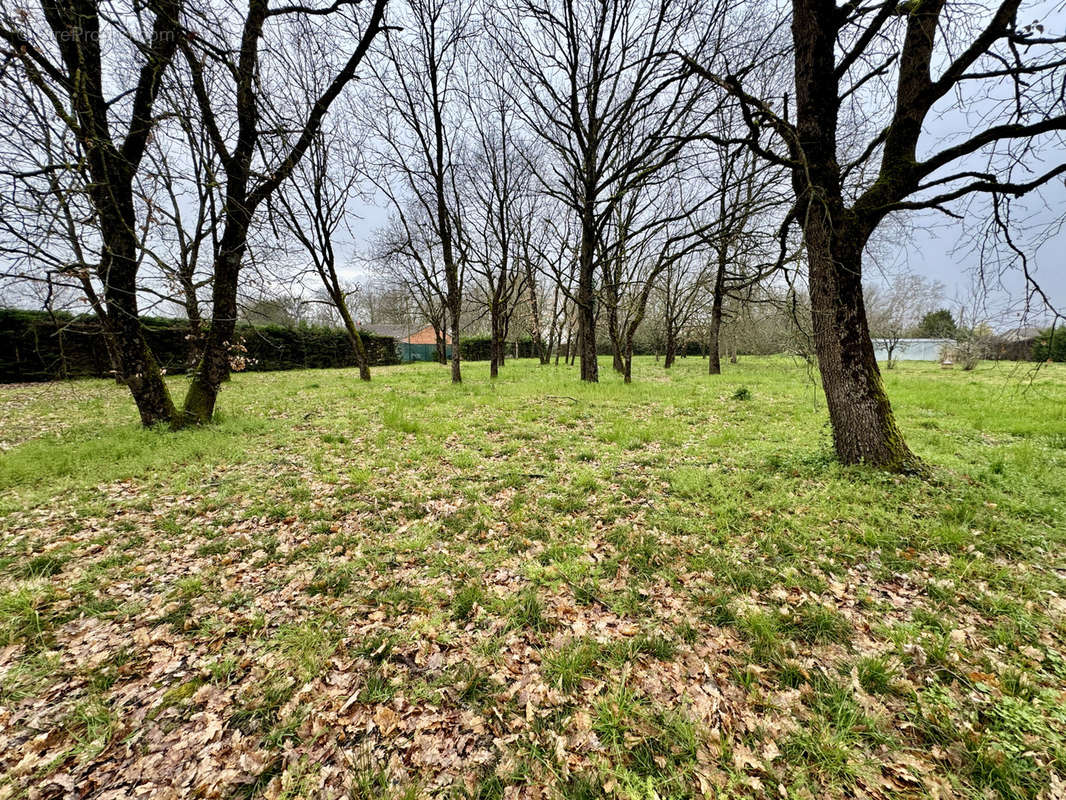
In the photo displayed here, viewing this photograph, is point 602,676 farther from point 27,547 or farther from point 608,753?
point 27,547

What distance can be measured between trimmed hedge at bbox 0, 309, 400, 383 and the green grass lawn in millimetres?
2008

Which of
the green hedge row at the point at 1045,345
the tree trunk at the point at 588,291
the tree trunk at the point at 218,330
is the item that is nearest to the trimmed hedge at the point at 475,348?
the tree trunk at the point at 588,291

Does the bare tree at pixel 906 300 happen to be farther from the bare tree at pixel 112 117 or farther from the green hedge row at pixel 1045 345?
the bare tree at pixel 112 117

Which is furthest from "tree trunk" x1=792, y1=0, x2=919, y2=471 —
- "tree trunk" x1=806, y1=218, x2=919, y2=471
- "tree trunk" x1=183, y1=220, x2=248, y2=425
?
"tree trunk" x1=183, y1=220, x2=248, y2=425

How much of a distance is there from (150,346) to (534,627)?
55.5 ft

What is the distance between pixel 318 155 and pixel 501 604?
15.6 m

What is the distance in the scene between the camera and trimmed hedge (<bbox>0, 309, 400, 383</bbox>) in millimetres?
5688

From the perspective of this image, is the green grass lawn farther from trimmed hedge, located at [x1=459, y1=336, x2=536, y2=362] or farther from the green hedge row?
trimmed hedge, located at [x1=459, y1=336, x2=536, y2=362]

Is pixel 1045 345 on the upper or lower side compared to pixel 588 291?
lower

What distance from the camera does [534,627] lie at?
8.46 ft

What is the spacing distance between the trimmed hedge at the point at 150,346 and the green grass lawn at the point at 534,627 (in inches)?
79.0

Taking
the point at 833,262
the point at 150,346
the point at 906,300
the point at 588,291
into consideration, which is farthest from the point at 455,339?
the point at 906,300

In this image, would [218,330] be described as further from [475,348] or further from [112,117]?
[475,348]

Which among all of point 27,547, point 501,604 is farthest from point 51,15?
point 501,604
